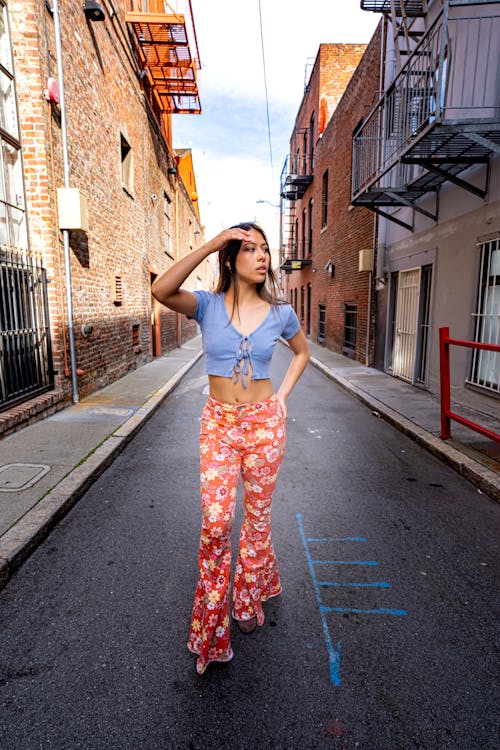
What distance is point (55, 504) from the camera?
3.54m

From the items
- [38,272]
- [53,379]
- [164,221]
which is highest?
[164,221]

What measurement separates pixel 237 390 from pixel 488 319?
599 cm

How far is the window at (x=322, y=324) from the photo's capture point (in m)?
19.2

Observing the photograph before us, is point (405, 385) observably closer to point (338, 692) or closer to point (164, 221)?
point (338, 692)

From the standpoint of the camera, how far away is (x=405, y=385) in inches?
374

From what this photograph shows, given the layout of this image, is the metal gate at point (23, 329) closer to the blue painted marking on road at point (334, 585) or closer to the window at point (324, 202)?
the blue painted marking on road at point (334, 585)

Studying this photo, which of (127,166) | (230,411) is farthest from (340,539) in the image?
(127,166)

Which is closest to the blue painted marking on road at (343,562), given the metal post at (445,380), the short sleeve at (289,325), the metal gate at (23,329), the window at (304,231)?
the short sleeve at (289,325)

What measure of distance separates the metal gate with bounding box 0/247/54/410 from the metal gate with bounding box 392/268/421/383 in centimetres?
727

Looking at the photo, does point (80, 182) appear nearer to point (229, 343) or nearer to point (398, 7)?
point (229, 343)

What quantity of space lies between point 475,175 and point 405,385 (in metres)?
4.30

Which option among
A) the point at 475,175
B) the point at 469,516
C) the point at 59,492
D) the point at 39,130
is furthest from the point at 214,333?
the point at 475,175

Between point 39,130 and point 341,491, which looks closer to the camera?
point 341,491

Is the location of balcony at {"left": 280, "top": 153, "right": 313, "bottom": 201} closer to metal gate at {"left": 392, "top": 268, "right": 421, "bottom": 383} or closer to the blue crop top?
metal gate at {"left": 392, "top": 268, "right": 421, "bottom": 383}
